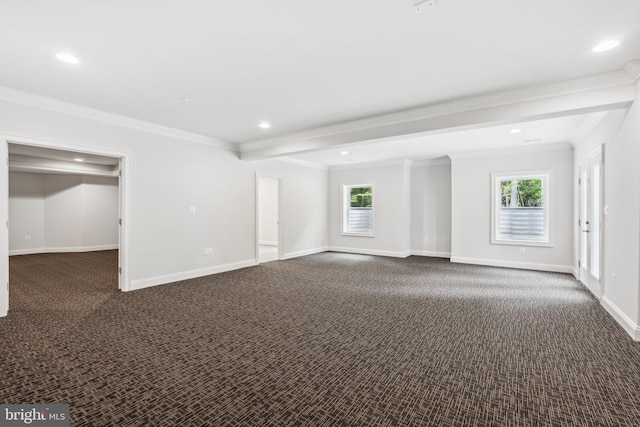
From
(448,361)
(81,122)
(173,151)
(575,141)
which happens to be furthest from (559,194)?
(81,122)

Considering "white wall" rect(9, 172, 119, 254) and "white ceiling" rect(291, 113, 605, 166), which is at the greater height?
"white ceiling" rect(291, 113, 605, 166)

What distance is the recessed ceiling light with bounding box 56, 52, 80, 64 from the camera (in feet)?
9.23

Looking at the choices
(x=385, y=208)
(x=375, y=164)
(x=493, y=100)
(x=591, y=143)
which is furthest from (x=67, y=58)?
(x=385, y=208)

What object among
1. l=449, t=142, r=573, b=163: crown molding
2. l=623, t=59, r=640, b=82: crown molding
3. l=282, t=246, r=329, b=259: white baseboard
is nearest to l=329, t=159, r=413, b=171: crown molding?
l=449, t=142, r=573, b=163: crown molding

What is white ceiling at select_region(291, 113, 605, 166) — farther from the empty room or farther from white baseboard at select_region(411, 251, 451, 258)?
white baseboard at select_region(411, 251, 451, 258)

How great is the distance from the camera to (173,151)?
17.5ft

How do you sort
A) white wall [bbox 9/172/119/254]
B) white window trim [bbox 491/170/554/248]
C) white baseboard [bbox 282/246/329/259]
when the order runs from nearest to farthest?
white window trim [bbox 491/170/554/248] < white baseboard [bbox 282/246/329/259] < white wall [bbox 9/172/119/254]

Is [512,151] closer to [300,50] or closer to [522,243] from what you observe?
[522,243]

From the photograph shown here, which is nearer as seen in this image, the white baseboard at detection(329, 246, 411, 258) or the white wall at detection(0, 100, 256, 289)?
the white wall at detection(0, 100, 256, 289)

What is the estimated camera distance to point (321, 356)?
264 centimetres

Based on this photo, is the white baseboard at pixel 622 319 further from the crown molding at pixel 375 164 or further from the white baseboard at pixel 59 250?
the white baseboard at pixel 59 250

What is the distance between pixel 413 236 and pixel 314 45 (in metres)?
6.70

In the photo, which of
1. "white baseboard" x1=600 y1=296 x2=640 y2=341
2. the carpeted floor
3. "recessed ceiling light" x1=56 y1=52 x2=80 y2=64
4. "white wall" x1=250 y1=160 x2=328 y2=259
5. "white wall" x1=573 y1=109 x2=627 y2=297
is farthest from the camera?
"white wall" x1=250 y1=160 x2=328 y2=259

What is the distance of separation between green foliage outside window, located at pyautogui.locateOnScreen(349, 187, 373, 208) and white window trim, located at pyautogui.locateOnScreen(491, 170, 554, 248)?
121 inches
